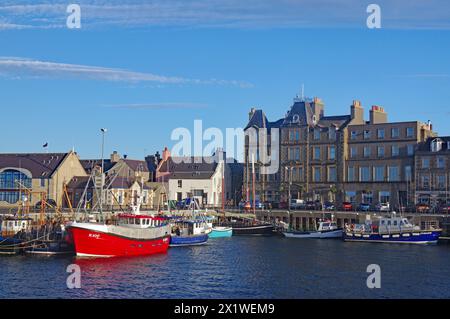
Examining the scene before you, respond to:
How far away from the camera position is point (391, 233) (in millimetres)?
81750

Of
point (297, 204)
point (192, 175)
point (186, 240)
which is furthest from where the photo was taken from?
point (192, 175)

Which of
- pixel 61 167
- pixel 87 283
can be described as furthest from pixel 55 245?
pixel 61 167

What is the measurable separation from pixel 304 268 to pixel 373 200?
52.6 m

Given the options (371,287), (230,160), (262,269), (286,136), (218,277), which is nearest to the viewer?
(371,287)

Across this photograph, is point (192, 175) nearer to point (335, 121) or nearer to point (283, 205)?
point (283, 205)

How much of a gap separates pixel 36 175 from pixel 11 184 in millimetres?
4314

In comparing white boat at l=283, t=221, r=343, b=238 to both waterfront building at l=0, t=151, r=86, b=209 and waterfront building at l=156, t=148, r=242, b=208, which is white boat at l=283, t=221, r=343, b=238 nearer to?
waterfront building at l=156, t=148, r=242, b=208

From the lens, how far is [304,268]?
57.8 m

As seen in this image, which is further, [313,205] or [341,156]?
[341,156]

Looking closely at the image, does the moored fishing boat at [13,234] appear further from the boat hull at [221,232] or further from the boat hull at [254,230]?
the boat hull at [254,230]

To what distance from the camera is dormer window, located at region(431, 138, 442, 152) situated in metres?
100

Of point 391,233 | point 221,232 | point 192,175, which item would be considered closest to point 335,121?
point 192,175

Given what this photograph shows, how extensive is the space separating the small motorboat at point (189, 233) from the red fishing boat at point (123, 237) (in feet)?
19.5
